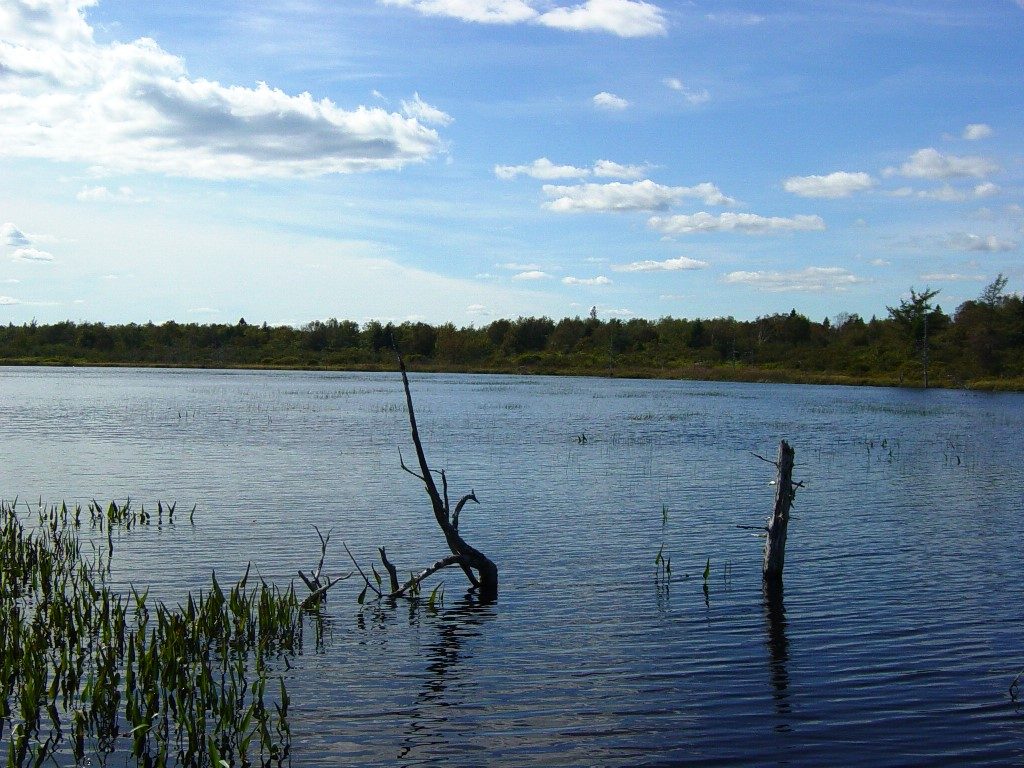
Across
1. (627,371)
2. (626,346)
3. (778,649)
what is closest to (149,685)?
(778,649)

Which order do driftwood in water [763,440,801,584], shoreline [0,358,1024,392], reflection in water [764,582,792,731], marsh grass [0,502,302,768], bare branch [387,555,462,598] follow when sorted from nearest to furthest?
marsh grass [0,502,302,768] → reflection in water [764,582,792,731] → bare branch [387,555,462,598] → driftwood in water [763,440,801,584] → shoreline [0,358,1024,392]

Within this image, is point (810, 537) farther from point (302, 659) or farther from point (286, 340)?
point (286, 340)

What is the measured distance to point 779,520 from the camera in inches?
656

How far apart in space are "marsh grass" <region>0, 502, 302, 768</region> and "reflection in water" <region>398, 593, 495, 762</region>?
1452 millimetres

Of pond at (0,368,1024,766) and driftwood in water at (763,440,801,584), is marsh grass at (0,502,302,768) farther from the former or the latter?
driftwood in water at (763,440,801,584)

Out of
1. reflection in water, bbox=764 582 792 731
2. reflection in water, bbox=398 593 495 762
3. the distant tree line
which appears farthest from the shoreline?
reflection in water, bbox=398 593 495 762

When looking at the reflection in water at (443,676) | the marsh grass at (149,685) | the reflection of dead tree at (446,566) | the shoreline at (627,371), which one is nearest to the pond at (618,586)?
the reflection in water at (443,676)

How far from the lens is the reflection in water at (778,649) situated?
11.1 metres

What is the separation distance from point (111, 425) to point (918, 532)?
125 feet

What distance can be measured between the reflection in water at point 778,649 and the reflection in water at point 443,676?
3.76 m

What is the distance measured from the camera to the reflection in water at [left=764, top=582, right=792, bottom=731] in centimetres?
1105

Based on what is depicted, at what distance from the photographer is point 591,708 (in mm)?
10945

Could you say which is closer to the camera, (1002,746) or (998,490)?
(1002,746)

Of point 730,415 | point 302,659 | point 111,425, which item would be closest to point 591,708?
point 302,659
